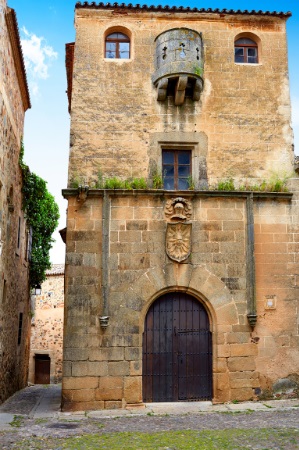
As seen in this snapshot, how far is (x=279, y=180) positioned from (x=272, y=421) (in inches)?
208

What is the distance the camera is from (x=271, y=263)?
11.5 metres

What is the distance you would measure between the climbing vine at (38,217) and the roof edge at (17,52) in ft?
5.61

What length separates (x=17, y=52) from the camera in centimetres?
1343

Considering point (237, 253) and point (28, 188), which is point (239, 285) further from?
point (28, 188)

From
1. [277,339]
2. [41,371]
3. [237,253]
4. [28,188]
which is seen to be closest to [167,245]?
[237,253]

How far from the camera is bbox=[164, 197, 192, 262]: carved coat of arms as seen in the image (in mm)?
→ 11242

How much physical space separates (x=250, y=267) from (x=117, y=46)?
6001 mm

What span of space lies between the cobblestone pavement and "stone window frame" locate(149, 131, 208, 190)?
15.4 ft

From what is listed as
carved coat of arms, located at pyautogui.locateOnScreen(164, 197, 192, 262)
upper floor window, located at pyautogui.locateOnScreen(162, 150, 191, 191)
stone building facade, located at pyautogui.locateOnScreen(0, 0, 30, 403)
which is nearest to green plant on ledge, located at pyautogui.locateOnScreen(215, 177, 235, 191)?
upper floor window, located at pyautogui.locateOnScreen(162, 150, 191, 191)

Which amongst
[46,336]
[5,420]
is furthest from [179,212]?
[46,336]

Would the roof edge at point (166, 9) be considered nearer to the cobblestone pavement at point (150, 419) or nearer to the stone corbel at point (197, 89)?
the stone corbel at point (197, 89)

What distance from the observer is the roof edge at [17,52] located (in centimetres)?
1200

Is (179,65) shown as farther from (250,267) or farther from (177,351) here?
(177,351)

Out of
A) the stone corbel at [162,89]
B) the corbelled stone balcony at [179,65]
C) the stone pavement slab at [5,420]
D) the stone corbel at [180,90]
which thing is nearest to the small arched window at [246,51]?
the corbelled stone balcony at [179,65]
